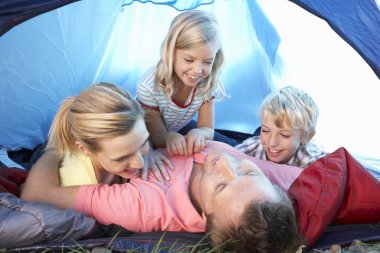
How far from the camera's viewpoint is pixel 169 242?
1407 mm

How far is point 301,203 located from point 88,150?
0.75 m

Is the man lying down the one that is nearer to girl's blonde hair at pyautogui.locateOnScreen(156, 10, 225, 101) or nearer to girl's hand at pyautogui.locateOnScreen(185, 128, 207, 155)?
girl's hand at pyautogui.locateOnScreen(185, 128, 207, 155)

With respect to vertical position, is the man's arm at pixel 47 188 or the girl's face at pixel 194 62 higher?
the girl's face at pixel 194 62

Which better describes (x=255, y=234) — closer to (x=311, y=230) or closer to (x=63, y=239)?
(x=311, y=230)

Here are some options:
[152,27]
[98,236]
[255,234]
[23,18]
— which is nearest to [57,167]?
[98,236]

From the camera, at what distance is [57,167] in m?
1.72

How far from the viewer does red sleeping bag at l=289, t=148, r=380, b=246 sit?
1.47m

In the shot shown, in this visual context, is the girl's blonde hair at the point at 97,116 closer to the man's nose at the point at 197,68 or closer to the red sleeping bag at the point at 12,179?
the red sleeping bag at the point at 12,179

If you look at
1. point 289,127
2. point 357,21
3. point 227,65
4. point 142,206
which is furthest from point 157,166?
point 227,65

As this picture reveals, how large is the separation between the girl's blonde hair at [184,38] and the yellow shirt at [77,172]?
596 millimetres

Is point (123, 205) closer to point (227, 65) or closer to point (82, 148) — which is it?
point (82, 148)

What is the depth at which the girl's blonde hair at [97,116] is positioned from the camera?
1.53 metres

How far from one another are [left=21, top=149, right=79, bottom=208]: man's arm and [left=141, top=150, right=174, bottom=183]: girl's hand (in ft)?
0.90

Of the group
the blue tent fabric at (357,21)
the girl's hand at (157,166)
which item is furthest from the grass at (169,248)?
the blue tent fabric at (357,21)
